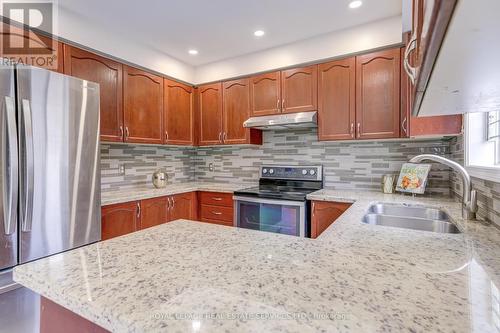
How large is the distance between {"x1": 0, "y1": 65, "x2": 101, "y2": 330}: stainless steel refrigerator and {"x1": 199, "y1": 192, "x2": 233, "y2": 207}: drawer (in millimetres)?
1303

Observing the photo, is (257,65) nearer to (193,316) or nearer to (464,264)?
(464,264)

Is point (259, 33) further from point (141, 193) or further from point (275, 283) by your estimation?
point (275, 283)

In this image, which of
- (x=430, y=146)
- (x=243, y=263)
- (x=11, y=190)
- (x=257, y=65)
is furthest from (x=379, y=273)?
(x=257, y=65)

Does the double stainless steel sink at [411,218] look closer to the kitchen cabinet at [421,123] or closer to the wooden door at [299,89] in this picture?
the kitchen cabinet at [421,123]

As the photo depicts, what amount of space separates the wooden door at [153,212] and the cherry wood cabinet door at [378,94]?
2102 millimetres

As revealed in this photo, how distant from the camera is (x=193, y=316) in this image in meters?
0.48

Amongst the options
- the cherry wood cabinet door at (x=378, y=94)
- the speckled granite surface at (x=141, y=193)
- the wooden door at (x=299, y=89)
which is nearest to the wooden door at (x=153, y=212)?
the speckled granite surface at (x=141, y=193)

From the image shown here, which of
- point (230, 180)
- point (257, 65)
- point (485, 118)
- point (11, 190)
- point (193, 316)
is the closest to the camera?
point (193, 316)

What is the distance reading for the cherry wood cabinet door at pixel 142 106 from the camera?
2578mm

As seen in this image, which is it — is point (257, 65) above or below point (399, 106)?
above

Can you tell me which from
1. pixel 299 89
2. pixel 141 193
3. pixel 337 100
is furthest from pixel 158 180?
pixel 337 100

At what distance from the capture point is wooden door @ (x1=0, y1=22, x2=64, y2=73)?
178cm

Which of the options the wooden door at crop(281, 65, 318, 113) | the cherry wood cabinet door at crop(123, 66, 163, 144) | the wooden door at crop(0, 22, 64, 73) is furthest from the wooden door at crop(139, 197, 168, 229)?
the wooden door at crop(281, 65, 318, 113)

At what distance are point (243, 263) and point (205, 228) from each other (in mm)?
429
